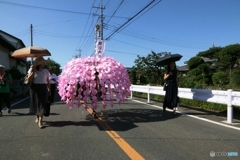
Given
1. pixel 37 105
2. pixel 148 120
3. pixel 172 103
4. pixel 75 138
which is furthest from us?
pixel 172 103

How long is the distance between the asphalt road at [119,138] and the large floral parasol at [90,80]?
713mm

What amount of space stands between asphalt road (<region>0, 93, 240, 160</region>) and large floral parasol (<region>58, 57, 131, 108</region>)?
0.71m

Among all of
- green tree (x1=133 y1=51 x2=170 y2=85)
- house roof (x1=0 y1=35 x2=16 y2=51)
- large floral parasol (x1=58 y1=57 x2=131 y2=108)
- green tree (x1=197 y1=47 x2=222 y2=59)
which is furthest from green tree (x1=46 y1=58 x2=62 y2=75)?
green tree (x1=197 y1=47 x2=222 y2=59)

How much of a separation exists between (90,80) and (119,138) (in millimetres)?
2304

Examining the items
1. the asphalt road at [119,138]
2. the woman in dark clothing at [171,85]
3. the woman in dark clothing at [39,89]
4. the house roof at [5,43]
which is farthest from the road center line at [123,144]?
the house roof at [5,43]

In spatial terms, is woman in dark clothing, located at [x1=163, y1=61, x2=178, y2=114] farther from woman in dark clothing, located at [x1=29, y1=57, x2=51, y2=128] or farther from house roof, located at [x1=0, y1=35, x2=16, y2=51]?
house roof, located at [x1=0, y1=35, x2=16, y2=51]

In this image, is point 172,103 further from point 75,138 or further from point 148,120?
A: point 75,138

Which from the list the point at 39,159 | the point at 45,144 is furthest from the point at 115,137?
the point at 39,159

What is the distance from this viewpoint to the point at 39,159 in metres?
4.21

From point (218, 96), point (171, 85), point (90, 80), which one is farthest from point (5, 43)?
point (218, 96)

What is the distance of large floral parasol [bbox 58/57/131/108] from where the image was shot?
7.25 metres

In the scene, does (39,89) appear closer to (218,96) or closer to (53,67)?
(218,96)

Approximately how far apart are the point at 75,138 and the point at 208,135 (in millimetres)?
2910

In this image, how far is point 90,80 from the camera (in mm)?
7258
